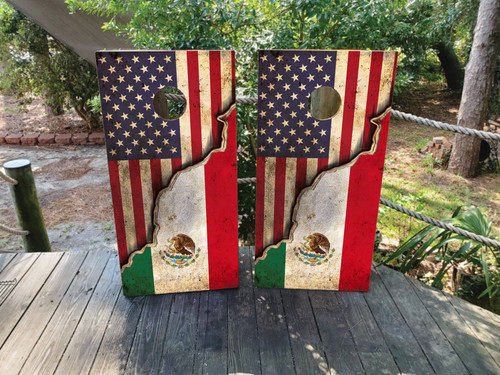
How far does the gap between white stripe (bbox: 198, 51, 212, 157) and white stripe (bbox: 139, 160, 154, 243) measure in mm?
257

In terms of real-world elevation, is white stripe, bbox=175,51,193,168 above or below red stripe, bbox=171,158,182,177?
above

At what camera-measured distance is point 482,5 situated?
510 centimetres

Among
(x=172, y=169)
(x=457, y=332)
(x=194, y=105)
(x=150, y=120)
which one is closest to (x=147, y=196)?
(x=172, y=169)

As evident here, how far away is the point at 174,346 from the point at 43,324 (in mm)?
598

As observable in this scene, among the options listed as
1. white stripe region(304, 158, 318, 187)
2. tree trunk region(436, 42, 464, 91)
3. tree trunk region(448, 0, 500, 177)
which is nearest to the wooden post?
white stripe region(304, 158, 318, 187)

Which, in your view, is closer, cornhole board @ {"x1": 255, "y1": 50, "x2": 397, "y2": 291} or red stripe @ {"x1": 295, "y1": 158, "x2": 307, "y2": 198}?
cornhole board @ {"x1": 255, "y1": 50, "x2": 397, "y2": 291}

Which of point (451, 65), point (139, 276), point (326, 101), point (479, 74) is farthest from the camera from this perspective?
point (451, 65)

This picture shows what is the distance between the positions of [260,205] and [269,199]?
5cm

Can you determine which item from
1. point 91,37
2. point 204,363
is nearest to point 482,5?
point 91,37

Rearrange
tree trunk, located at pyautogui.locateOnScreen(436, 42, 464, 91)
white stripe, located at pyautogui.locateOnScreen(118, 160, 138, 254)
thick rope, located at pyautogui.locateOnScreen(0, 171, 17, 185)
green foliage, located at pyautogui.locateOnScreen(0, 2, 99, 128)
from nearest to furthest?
1. white stripe, located at pyautogui.locateOnScreen(118, 160, 138, 254)
2. thick rope, located at pyautogui.locateOnScreen(0, 171, 17, 185)
3. green foliage, located at pyautogui.locateOnScreen(0, 2, 99, 128)
4. tree trunk, located at pyautogui.locateOnScreen(436, 42, 464, 91)

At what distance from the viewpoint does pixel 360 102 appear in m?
1.78

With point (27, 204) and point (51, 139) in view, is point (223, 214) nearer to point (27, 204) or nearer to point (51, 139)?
point (27, 204)

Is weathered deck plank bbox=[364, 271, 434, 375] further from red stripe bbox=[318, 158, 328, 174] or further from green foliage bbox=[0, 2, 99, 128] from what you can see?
green foliage bbox=[0, 2, 99, 128]

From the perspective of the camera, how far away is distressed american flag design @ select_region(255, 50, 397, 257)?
1.73 m
